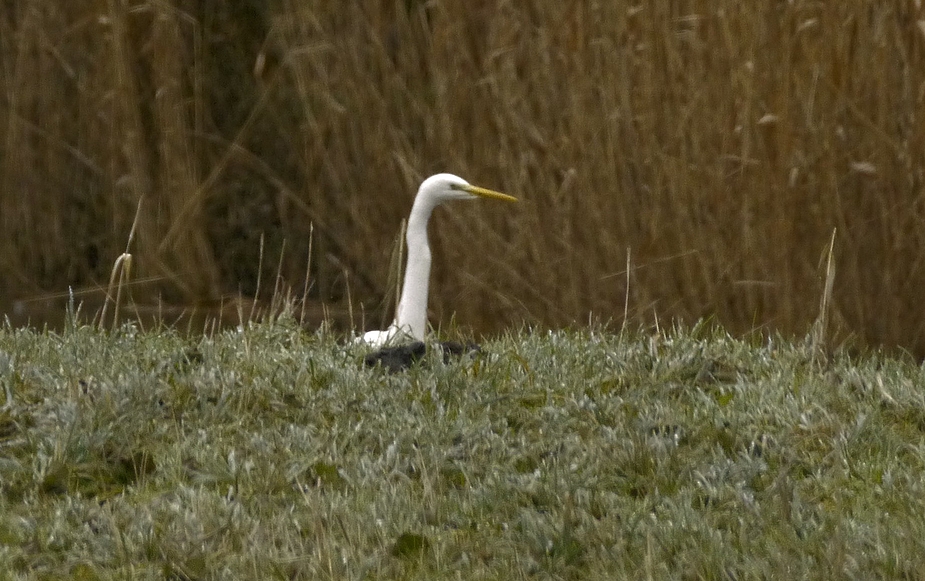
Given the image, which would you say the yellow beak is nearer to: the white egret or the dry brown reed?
the white egret

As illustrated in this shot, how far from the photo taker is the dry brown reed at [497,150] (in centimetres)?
575

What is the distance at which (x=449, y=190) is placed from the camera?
5.98m

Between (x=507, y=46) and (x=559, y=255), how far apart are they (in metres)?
0.93

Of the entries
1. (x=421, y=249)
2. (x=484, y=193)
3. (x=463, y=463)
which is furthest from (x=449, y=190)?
(x=463, y=463)

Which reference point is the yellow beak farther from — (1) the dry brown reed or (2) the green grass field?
(2) the green grass field

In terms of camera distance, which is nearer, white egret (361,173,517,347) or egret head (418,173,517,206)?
white egret (361,173,517,347)

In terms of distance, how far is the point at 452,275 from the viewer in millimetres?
6648

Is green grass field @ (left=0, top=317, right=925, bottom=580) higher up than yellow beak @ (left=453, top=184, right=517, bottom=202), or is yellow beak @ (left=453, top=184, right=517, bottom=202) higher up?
green grass field @ (left=0, top=317, right=925, bottom=580)

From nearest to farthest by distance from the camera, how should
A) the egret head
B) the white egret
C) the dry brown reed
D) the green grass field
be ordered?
1. the green grass field
2. the white egret
3. the dry brown reed
4. the egret head

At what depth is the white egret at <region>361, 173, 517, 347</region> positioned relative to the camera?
5.58 m

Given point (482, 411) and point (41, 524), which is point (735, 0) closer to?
point (482, 411)

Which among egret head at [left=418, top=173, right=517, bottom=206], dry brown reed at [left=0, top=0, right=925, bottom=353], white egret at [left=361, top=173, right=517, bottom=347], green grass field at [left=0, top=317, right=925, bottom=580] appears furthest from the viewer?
egret head at [left=418, top=173, right=517, bottom=206]

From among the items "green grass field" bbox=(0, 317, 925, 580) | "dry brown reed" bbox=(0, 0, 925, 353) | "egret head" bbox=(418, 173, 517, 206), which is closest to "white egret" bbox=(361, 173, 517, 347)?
"egret head" bbox=(418, 173, 517, 206)

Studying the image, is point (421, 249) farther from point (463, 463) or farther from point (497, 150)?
point (463, 463)
